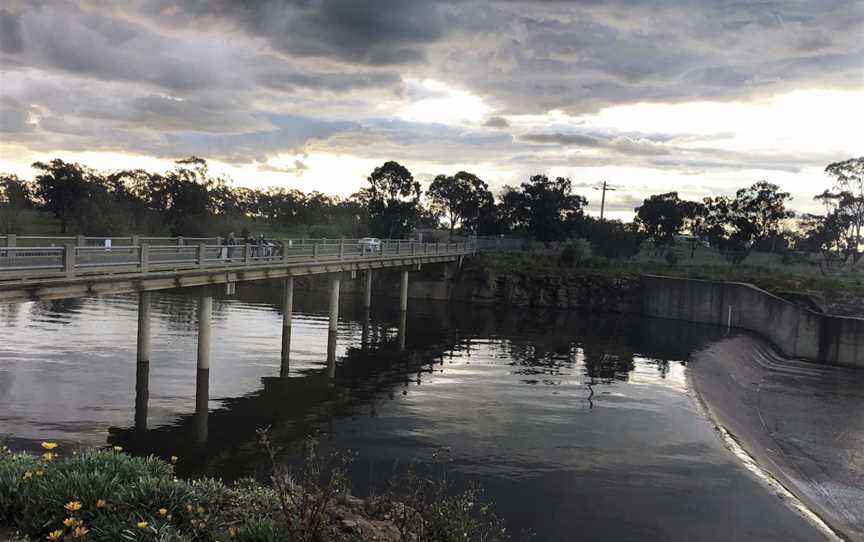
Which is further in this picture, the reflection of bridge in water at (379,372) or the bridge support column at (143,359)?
the bridge support column at (143,359)

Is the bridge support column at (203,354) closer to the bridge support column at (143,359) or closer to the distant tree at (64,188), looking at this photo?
the bridge support column at (143,359)

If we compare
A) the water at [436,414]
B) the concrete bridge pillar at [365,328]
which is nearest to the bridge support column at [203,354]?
the water at [436,414]

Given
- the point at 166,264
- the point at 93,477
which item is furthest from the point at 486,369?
the point at 93,477

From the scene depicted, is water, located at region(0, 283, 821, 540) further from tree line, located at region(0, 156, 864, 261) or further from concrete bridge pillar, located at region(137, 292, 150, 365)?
tree line, located at region(0, 156, 864, 261)

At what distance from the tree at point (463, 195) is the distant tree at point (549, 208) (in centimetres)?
1162

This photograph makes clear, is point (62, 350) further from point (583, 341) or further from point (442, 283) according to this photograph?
point (442, 283)

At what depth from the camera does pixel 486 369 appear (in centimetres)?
3186

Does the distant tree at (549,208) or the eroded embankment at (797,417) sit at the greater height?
the distant tree at (549,208)

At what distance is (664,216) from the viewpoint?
10175cm

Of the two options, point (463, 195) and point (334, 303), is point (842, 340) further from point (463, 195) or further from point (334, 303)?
point (463, 195)

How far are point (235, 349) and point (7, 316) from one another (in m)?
17.7

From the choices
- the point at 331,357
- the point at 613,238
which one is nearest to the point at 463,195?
the point at 613,238

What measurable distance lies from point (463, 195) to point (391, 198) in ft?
51.3

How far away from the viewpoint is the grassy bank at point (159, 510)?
7449 mm
